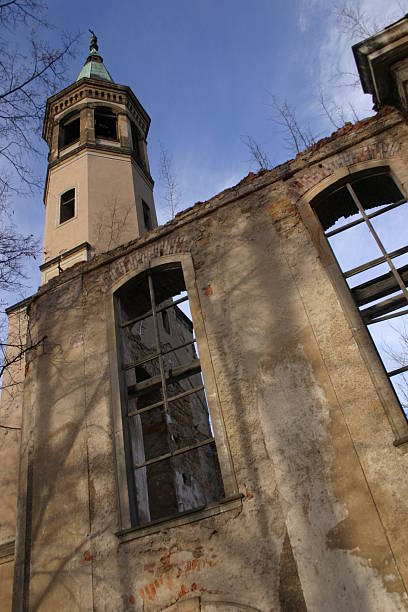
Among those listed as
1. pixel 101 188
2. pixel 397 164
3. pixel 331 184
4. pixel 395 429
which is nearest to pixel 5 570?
pixel 395 429

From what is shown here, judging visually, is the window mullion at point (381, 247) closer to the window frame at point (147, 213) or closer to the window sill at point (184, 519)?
the window sill at point (184, 519)

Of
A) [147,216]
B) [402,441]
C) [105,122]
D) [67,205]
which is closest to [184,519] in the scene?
[402,441]

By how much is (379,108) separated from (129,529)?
6825mm

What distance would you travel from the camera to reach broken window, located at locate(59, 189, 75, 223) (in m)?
14.5

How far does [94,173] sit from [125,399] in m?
8.89

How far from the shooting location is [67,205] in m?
14.8

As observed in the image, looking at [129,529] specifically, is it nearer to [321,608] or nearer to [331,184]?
[321,608]

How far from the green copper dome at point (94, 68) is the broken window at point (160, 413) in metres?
10.1

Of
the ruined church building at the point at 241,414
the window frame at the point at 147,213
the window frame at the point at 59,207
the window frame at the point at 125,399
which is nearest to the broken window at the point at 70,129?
the window frame at the point at 59,207

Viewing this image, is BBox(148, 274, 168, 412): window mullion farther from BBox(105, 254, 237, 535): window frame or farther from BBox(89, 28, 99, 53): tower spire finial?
BBox(89, 28, 99, 53): tower spire finial

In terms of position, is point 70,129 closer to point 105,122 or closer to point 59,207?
point 105,122

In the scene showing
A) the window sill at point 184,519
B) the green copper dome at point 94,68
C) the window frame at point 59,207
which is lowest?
the window sill at point 184,519

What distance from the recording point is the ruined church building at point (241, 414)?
5324mm

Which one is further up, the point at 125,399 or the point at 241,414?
the point at 125,399
